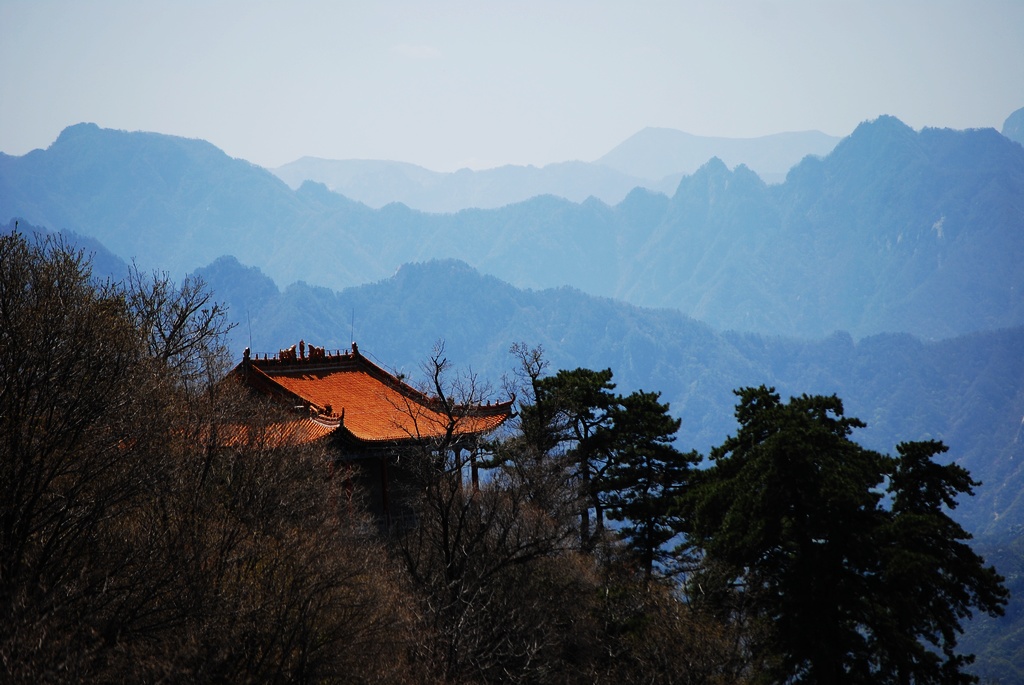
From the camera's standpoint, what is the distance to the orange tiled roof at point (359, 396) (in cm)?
3469

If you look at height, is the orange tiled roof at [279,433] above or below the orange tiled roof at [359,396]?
below

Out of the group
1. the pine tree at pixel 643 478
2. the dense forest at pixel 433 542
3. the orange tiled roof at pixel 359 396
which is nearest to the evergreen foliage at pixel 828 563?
the dense forest at pixel 433 542

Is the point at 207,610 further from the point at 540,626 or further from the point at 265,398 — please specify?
the point at 265,398

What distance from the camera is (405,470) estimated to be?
3481 centimetres

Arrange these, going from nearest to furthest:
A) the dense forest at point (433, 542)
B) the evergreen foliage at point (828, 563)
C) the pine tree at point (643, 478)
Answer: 1. the dense forest at point (433, 542)
2. the evergreen foliage at point (828, 563)
3. the pine tree at point (643, 478)

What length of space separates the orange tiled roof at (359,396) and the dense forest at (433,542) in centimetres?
138

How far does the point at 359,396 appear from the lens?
38.4 meters

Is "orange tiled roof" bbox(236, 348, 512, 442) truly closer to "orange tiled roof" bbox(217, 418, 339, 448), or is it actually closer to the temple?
the temple

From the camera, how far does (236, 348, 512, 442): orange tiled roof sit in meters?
34.7

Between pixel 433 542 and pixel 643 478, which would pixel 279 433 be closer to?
pixel 433 542

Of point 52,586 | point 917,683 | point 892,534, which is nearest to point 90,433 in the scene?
point 52,586

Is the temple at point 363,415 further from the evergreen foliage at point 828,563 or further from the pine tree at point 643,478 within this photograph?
the evergreen foliage at point 828,563

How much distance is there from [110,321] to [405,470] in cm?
1621

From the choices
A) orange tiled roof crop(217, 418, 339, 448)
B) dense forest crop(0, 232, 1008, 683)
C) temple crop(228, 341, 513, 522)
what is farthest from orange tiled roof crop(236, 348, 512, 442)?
dense forest crop(0, 232, 1008, 683)
